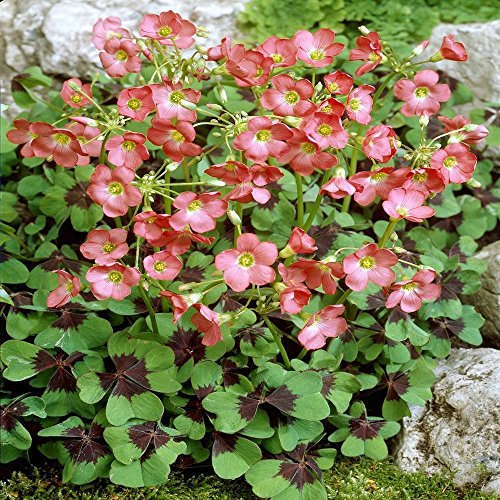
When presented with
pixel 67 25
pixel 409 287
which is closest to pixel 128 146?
pixel 409 287

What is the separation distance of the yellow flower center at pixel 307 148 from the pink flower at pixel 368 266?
286mm

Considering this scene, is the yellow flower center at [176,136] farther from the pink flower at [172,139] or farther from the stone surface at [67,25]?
the stone surface at [67,25]

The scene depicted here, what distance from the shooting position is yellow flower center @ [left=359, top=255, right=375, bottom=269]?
194 cm

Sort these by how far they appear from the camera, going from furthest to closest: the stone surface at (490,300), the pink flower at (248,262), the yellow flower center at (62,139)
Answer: the stone surface at (490,300) < the yellow flower center at (62,139) < the pink flower at (248,262)

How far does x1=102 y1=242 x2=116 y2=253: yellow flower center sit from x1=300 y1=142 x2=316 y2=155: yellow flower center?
0.55 m

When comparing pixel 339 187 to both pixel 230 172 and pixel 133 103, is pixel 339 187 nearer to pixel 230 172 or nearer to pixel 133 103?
pixel 230 172

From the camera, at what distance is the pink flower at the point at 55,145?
2.02 meters

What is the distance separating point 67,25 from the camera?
131 inches

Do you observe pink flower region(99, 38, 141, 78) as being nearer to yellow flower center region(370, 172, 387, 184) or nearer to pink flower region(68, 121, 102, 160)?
pink flower region(68, 121, 102, 160)

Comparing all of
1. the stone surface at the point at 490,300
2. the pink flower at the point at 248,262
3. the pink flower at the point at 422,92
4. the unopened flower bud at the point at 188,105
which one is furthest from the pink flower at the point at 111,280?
the stone surface at the point at 490,300

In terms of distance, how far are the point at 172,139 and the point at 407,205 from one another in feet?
2.12

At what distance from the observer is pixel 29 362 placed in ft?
7.30

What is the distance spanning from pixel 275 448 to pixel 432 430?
52cm

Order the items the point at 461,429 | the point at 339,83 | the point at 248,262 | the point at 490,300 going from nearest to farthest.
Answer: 1. the point at 248,262
2. the point at 339,83
3. the point at 461,429
4. the point at 490,300
